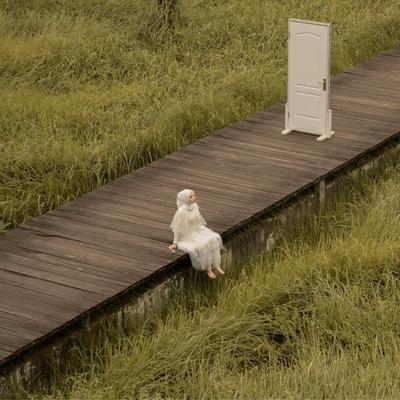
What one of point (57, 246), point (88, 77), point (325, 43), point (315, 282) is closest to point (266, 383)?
point (315, 282)

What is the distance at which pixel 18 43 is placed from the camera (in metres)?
17.5

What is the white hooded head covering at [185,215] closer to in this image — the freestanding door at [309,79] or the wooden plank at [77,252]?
the wooden plank at [77,252]

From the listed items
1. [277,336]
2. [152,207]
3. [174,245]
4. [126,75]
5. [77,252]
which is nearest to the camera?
[277,336]

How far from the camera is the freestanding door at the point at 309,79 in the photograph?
13969mm

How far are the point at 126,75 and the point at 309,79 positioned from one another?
3.46 meters

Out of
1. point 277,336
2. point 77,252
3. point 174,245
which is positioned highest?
point 174,245

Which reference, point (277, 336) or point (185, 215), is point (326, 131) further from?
point (277, 336)

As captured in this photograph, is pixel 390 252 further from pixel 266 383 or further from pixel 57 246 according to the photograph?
pixel 57 246

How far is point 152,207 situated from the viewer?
40.8 ft

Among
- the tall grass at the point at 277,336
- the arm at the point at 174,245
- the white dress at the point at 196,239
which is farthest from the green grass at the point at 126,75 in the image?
the tall grass at the point at 277,336

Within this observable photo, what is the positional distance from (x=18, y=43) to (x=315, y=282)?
25.8ft

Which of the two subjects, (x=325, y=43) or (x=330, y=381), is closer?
(x=330, y=381)

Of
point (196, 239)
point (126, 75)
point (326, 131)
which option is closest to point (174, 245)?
point (196, 239)

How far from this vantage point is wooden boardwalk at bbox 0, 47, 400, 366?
1055 centimetres
